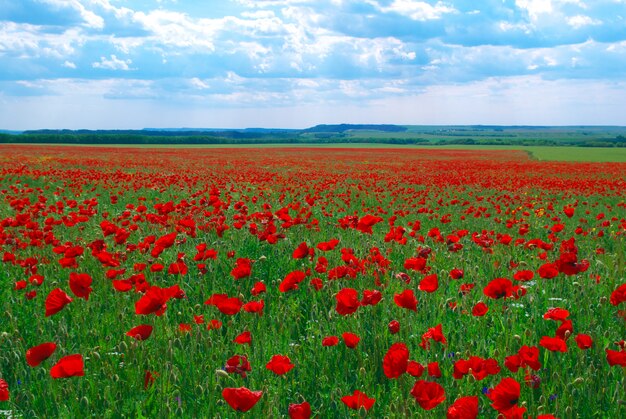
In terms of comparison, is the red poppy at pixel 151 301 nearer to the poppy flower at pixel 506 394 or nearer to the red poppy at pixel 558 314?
the poppy flower at pixel 506 394

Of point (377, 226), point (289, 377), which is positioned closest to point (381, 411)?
point (289, 377)

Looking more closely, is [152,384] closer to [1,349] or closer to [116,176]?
[1,349]

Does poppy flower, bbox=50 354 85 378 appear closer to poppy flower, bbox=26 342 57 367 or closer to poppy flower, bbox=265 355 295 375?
poppy flower, bbox=26 342 57 367

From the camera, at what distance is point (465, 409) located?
6.41 ft

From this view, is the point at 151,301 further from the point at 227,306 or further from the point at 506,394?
the point at 506,394

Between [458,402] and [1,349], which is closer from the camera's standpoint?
[458,402]

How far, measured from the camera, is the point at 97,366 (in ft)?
10.5

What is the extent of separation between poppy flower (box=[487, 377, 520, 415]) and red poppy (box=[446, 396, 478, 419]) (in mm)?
178

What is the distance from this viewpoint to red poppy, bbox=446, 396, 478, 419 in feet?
6.36

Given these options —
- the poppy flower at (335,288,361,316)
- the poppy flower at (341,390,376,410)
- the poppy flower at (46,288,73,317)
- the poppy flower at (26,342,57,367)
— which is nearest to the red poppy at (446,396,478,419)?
the poppy flower at (341,390,376,410)

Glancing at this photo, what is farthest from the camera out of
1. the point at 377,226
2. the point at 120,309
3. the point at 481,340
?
the point at 377,226

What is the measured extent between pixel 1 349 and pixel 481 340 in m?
2.72

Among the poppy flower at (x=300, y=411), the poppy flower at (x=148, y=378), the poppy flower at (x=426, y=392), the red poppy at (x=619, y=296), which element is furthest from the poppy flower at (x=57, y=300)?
the red poppy at (x=619, y=296)

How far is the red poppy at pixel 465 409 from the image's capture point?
1.94 metres
